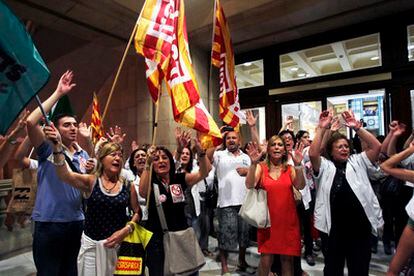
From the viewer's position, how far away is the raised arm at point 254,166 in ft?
10.9

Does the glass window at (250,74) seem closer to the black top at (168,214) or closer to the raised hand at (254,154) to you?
the raised hand at (254,154)

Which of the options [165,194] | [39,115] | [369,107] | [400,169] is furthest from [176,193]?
[369,107]

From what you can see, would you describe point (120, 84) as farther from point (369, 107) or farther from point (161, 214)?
point (161, 214)

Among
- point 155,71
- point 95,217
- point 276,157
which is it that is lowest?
point 95,217

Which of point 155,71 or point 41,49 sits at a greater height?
point 41,49

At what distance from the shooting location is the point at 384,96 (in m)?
6.61

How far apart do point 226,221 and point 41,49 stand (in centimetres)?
844

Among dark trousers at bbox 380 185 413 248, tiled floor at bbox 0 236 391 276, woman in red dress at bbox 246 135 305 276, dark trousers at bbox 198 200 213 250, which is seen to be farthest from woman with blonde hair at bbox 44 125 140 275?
dark trousers at bbox 380 185 413 248

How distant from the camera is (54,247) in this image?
2.51 metres

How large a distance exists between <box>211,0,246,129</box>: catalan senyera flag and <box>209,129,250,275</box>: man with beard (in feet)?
1.02

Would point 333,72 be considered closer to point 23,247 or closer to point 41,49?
point 23,247

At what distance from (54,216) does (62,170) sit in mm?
439

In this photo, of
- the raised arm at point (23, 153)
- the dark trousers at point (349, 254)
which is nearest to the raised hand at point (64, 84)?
the raised arm at point (23, 153)

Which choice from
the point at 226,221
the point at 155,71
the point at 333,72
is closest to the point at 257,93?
the point at 333,72
